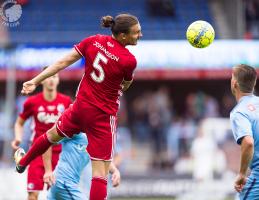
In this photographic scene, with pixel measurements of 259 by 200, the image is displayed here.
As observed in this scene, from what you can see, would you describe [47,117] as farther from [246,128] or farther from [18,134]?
[246,128]

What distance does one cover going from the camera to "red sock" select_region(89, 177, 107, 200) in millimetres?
8336

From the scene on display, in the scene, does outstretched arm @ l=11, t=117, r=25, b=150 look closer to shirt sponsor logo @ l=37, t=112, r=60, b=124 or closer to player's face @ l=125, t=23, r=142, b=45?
shirt sponsor logo @ l=37, t=112, r=60, b=124

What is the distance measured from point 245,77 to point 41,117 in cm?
369

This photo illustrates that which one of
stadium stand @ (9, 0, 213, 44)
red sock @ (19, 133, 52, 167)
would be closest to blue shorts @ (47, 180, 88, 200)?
red sock @ (19, 133, 52, 167)

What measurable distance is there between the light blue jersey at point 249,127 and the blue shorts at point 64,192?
206 cm

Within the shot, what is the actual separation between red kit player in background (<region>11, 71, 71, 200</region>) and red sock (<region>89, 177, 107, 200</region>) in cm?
224

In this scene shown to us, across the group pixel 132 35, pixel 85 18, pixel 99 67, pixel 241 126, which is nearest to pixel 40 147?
pixel 99 67

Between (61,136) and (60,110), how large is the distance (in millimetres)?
1946

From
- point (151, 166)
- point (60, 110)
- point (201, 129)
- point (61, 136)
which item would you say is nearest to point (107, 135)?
point (61, 136)

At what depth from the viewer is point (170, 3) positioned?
79.8 ft

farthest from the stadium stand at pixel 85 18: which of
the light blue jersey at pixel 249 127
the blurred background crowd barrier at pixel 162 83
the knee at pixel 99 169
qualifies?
the light blue jersey at pixel 249 127

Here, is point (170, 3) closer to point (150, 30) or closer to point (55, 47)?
point (150, 30)

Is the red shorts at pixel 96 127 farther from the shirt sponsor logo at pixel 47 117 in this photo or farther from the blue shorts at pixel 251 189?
the shirt sponsor logo at pixel 47 117

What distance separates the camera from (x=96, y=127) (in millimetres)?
8492
